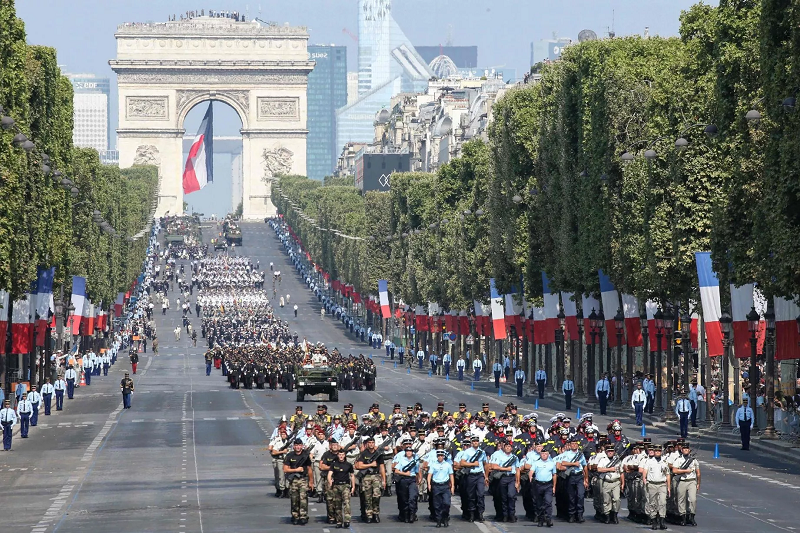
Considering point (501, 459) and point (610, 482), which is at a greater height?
point (501, 459)

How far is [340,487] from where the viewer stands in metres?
37.2

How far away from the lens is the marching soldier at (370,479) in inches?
1496

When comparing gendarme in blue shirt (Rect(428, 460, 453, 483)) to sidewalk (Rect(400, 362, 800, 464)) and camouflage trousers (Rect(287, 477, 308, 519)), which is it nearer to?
camouflage trousers (Rect(287, 477, 308, 519))

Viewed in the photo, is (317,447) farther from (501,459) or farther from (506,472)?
(506,472)

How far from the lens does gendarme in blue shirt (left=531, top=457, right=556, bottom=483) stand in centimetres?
3772

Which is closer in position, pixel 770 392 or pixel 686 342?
pixel 770 392

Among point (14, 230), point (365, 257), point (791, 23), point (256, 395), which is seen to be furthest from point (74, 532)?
point (365, 257)

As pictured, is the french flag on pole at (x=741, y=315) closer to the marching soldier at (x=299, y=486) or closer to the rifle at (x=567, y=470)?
the rifle at (x=567, y=470)

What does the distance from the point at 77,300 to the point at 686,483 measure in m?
65.4

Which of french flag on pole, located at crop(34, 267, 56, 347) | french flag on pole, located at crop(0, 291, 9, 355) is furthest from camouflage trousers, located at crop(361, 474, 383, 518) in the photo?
french flag on pole, located at crop(34, 267, 56, 347)

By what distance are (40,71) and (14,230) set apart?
17.0 metres

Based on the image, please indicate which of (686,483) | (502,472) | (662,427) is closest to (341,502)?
(502,472)

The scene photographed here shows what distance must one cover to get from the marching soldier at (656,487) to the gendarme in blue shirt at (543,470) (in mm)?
1873

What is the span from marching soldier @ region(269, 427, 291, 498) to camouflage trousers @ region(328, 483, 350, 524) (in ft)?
15.5
